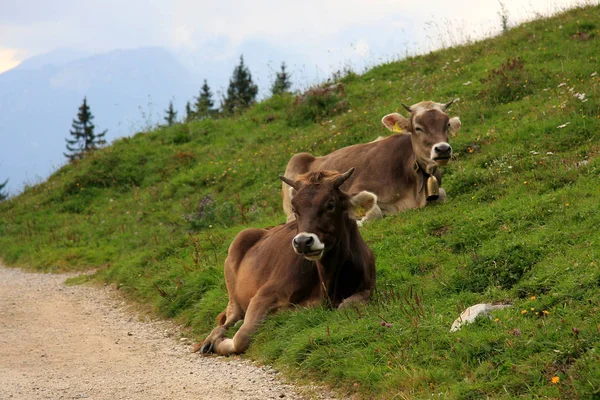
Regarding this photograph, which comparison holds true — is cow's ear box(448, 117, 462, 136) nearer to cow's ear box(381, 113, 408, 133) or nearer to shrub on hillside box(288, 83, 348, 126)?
cow's ear box(381, 113, 408, 133)

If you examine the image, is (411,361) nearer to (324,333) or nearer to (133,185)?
(324,333)

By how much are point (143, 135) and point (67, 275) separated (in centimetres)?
933

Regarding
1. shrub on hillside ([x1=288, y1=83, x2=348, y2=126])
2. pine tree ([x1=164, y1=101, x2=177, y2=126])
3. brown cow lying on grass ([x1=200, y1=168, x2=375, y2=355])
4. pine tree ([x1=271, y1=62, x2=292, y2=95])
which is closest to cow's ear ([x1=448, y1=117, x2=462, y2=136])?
brown cow lying on grass ([x1=200, y1=168, x2=375, y2=355])

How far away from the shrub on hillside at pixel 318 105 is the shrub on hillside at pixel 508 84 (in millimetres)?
4589

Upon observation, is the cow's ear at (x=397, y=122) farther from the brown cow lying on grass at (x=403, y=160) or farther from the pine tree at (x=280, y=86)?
the pine tree at (x=280, y=86)

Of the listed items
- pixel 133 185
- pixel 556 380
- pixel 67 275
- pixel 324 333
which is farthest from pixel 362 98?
pixel 556 380

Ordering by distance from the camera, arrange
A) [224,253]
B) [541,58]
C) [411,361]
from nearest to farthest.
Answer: [411,361] → [224,253] → [541,58]

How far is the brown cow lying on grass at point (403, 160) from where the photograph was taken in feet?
41.8

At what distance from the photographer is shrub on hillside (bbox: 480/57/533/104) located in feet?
54.0

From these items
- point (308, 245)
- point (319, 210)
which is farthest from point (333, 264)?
point (308, 245)

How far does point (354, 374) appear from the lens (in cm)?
662

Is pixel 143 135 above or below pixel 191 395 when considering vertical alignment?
above

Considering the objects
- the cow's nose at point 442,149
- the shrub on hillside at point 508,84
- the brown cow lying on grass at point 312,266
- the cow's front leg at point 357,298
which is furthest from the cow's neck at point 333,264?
the shrub on hillside at point 508,84

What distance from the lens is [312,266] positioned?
905 cm
